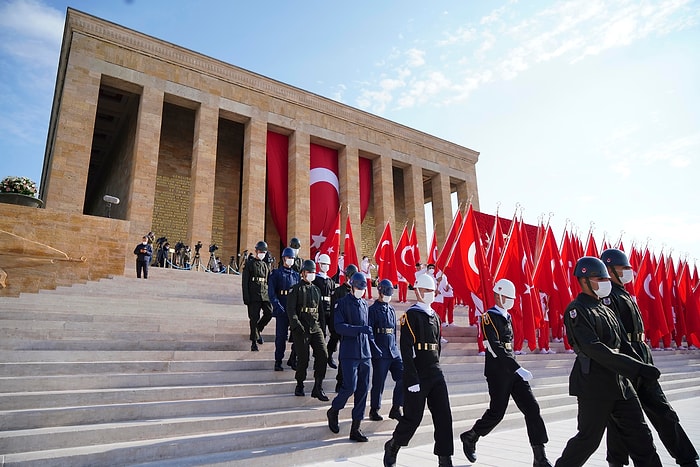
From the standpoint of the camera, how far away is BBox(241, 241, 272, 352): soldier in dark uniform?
662 cm

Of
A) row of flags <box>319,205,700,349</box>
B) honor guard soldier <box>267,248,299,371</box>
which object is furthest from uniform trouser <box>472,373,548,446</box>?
row of flags <box>319,205,700,349</box>

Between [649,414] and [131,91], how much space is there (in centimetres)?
2109

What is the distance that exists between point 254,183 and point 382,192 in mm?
7421

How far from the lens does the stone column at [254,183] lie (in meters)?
19.7

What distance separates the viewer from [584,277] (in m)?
3.27

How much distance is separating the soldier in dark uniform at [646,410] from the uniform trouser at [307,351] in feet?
9.91

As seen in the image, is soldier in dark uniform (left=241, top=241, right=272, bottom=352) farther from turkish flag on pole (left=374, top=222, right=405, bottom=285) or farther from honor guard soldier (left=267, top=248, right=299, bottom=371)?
turkish flag on pole (left=374, top=222, right=405, bottom=285)

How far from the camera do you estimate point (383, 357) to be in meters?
4.93

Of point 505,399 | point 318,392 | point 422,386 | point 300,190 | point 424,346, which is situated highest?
point 300,190

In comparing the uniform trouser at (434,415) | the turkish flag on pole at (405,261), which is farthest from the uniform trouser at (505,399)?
the turkish flag on pole at (405,261)

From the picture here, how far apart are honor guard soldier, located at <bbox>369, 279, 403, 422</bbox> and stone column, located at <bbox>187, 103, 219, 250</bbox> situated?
1423cm

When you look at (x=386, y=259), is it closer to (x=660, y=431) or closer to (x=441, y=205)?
(x=660, y=431)

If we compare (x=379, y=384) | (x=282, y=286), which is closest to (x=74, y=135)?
(x=282, y=286)

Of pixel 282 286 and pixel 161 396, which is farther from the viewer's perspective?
pixel 282 286
